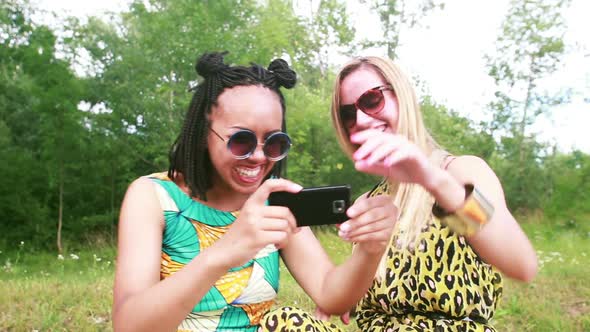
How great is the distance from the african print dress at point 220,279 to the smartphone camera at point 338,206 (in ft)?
1.47

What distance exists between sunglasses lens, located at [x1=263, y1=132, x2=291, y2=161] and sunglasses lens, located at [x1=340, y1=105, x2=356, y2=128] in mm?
553

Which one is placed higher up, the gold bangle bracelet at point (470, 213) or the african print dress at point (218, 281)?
the gold bangle bracelet at point (470, 213)

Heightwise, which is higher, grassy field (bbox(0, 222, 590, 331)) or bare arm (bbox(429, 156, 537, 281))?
bare arm (bbox(429, 156, 537, 281))

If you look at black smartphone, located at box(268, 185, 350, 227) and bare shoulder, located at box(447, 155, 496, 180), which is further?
bare shoulder, located at box(447, 155, 496, 180)

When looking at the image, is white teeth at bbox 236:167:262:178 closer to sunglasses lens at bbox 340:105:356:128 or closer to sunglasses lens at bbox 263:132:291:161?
sunglasses lens at bbox 263:132:291:161

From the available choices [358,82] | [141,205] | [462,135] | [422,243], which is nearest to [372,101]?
[358,82]

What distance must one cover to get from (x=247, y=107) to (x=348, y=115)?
65 cm

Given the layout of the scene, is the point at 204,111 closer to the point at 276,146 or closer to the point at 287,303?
the point at 276,146

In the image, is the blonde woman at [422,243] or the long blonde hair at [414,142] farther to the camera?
the long blonde hair at [414,142]

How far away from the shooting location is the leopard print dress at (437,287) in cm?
205

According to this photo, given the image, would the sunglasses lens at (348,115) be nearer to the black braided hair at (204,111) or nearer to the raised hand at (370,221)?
the black braided hair at (204,111)

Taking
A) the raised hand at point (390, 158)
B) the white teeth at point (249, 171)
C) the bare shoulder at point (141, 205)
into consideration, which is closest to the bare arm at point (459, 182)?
the raised hand at point (390, 158)

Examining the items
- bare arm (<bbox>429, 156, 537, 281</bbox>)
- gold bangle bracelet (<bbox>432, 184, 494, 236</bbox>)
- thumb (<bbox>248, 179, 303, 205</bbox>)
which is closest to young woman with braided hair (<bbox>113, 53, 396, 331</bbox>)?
thumb (<bbox>248, 179, 303, 205</bbox>)

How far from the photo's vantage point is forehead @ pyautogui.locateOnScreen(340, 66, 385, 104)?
2316 millimetres
